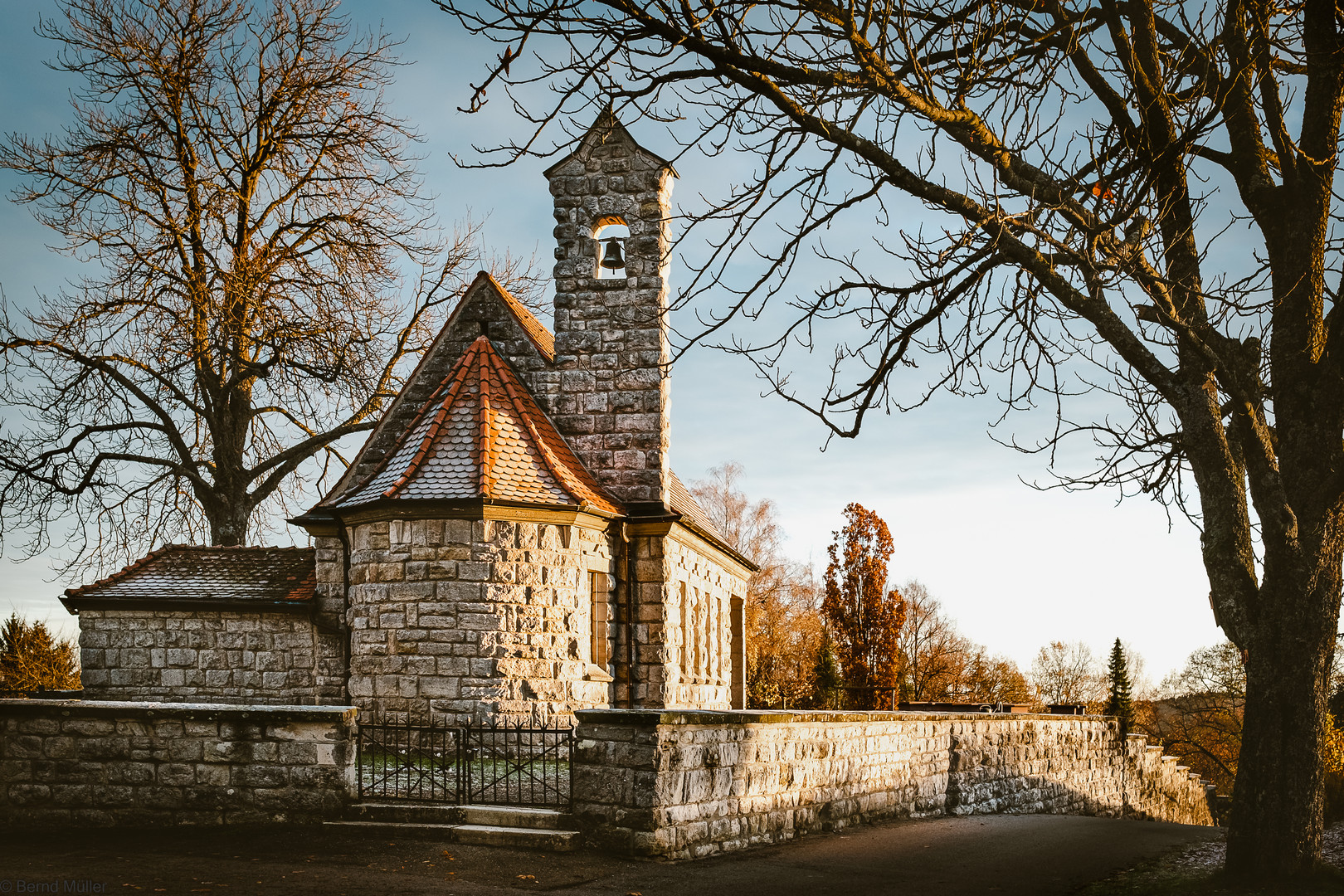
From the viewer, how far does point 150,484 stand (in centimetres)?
2330

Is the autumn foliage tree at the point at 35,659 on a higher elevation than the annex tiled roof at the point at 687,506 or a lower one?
lower

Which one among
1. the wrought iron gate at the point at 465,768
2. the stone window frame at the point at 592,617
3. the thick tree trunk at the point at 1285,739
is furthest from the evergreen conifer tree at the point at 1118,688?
the thick tree trunk at the point at 1285,739

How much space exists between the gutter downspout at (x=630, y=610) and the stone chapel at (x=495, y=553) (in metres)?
0.03

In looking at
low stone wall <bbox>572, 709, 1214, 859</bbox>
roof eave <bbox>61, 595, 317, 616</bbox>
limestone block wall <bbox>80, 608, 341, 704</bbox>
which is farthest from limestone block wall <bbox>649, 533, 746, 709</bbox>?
roof eave <bbox>61, 595, 317, 616</bbox>

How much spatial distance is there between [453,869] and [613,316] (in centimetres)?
1051

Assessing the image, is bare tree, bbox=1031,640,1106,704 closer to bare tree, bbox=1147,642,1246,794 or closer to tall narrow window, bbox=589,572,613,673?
bare tree, bbox=1147,642,1246,794

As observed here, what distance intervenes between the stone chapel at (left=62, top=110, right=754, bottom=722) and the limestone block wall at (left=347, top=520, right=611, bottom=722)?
0.08 ft

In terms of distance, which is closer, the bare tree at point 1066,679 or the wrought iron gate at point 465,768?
the wrought iron gate at point 465,768

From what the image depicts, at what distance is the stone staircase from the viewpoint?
31.0ft

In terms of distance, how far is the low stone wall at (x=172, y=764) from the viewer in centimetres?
996


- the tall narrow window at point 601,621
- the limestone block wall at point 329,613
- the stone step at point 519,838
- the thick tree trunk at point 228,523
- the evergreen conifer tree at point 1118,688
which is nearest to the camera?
the stone step at point 519,838

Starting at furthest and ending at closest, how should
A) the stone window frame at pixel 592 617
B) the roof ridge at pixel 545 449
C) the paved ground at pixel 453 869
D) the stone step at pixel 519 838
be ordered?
1. the stone window frame at pixel 592 617
2. the roof ridge at pixel 545 449
3. the stone step at pixel 519 838
4. the paved ground at pixel 453 869

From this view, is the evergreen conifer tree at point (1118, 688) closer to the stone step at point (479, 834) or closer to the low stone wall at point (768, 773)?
the low stone wall at point (768, 773)

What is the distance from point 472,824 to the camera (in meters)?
10.2
